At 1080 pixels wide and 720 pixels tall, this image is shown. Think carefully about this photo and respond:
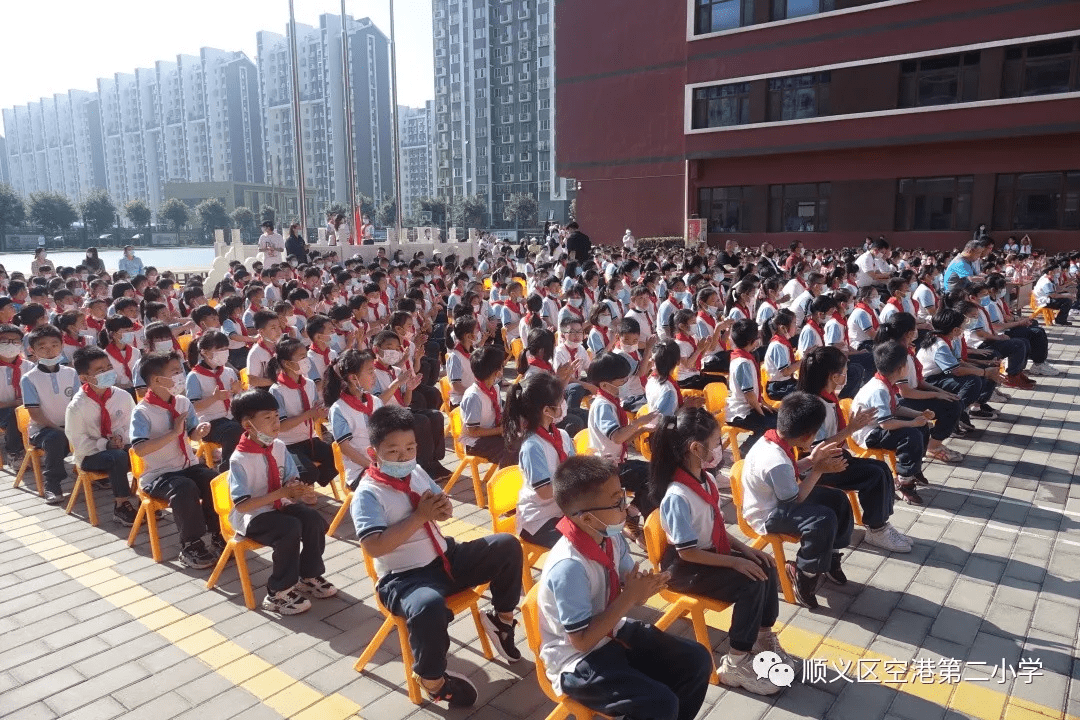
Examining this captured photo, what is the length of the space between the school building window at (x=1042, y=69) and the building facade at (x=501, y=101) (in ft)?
165

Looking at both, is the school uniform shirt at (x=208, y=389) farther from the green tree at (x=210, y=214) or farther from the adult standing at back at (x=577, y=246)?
the green tree at (x=210, y=214)

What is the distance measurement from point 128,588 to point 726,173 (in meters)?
26.0

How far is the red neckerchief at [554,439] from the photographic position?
162 inches

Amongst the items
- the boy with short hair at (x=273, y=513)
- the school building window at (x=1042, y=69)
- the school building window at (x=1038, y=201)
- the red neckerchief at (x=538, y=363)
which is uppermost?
the school building window at (x=1042, y=69)

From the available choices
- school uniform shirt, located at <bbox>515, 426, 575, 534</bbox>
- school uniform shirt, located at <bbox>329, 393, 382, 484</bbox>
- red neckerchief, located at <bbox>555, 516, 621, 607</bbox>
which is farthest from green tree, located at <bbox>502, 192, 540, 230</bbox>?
red neckerchief, located at <bbox>555, 516, 621, 607</bbox>

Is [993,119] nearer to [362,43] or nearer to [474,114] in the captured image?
[474,114]

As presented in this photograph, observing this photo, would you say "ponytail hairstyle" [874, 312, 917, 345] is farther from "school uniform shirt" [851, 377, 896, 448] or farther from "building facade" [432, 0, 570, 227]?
"building facade" [432, 0, 570, 227]

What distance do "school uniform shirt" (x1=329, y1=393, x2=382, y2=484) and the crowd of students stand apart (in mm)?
20

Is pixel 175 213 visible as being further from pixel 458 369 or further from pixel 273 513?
pixel 273 513

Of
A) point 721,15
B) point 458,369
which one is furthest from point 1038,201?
point 458,369

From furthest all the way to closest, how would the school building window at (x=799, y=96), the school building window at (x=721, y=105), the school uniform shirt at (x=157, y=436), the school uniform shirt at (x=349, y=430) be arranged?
the school building window at (x=721, y=105)
the school building window at (x=799, y=96)
the school uniform shirt at (x=349, y=430)
the school uniform shirt at (x=157, y=436)

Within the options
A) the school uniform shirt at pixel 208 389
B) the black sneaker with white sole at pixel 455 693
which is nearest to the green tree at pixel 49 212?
the school uniform shirt at pixel 208 389

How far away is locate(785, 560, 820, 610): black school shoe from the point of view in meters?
4.13

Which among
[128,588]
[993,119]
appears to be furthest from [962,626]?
[993,119]
